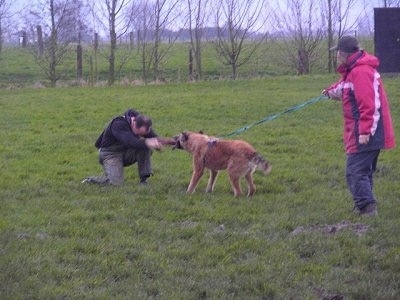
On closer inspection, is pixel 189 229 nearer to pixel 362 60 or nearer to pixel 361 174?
pixel 361 174

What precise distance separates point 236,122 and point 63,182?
6.87 meters

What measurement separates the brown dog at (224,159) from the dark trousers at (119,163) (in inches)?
24.1

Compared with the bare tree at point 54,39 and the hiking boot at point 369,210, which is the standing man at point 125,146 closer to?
the hiking boot at point 369,210

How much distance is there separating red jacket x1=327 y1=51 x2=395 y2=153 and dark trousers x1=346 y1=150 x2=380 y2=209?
12 centimetres

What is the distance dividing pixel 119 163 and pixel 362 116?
3713 millimetres

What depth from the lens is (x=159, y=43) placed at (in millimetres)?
31156

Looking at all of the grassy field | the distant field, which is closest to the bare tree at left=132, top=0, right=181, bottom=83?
the distant field

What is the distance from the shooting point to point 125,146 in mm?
9281

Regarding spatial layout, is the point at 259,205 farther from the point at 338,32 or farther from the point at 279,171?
the point at 338,32

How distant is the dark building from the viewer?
13.5 metres

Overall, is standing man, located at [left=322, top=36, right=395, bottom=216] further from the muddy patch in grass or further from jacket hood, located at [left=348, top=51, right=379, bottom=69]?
the muddy patch in grass

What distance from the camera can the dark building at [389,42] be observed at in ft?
44.1

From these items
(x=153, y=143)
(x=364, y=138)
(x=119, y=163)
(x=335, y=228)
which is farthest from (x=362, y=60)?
(x=119, y=163)

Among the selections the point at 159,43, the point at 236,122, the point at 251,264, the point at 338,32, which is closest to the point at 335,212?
the point at 251,264
